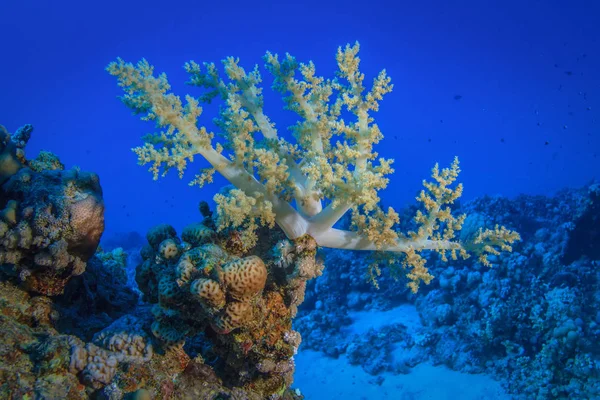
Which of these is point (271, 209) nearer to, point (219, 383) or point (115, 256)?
point (219, 383)

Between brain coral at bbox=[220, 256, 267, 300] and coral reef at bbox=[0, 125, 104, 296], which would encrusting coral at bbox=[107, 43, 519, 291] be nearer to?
brain coral at bbox=[220, 256, 267, 300]

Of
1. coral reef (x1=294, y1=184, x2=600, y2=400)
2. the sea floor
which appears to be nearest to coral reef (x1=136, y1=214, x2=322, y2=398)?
the sea floor

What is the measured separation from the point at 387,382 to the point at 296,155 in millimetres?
7897

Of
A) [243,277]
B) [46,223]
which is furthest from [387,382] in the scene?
[46,223]

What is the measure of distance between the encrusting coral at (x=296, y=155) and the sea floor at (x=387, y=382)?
544 centimetres

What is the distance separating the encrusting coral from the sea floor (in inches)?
214

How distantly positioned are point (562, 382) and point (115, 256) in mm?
10584

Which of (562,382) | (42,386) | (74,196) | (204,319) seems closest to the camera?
(42,386)

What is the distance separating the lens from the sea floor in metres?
8.83

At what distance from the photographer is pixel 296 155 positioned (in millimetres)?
5242

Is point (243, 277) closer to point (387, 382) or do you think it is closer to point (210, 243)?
point (210, 243)

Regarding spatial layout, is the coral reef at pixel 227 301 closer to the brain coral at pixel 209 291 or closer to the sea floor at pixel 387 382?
the brain coral at pixel 209 291

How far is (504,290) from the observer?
10055 millimetres

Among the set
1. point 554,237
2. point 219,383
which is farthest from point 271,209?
point 554,237
